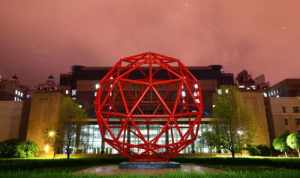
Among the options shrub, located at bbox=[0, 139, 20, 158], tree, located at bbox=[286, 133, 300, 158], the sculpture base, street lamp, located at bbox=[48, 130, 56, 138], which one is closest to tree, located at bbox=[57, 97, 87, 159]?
street lamp, located at bbox=[48, 130, 56, 138]

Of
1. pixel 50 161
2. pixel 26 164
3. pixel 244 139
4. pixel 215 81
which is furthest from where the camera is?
pixel 215 81

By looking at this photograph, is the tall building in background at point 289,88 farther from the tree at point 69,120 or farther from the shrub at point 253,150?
the tree at point 69,120

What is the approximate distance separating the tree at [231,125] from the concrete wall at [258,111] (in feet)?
51.1

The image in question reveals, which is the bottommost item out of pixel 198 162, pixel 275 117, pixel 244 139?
pixel 198 162

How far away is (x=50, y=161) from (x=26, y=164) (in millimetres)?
2913

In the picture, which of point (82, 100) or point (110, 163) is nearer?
point (110, 163)

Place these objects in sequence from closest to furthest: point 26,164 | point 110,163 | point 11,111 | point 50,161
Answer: point 26,164 < point 50,161 < point 110,163 < point 11,111

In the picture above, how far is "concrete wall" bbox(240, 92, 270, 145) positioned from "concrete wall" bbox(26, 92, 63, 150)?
145 feet

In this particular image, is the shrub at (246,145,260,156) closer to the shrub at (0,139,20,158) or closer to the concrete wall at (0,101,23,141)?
the shrub at (0,139,20,158)

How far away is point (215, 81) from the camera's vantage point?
7631 centimetres

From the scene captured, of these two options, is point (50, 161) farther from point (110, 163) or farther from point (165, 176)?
point (165, 176)

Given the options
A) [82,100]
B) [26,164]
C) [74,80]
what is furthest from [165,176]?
[74,80]

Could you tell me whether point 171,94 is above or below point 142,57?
above

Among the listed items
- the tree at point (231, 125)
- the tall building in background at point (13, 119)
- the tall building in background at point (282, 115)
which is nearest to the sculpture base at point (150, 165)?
the tree at point (231, 125)
